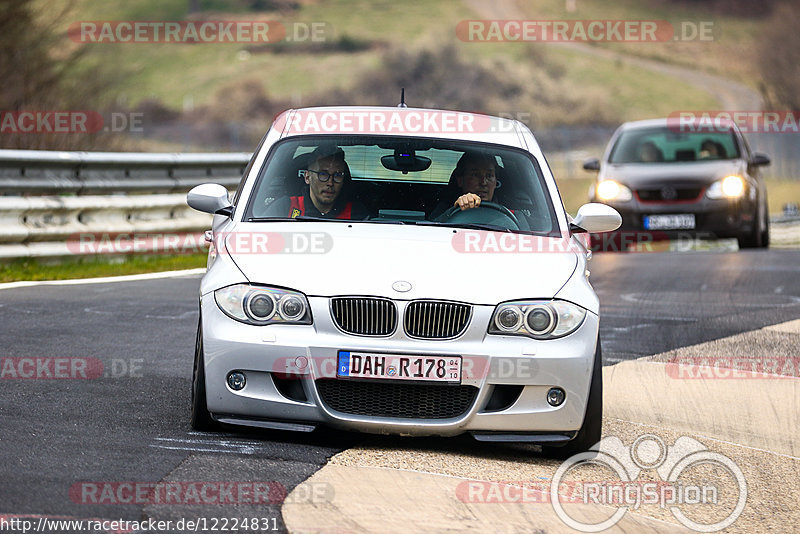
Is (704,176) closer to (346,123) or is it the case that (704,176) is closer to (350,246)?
(346,123)

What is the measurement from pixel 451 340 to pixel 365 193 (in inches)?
60.8

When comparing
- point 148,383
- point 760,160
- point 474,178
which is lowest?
point 148,383

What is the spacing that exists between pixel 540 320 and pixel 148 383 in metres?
2.55

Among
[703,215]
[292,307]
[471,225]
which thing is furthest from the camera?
[703,215]

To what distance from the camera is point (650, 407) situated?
7.81 meters

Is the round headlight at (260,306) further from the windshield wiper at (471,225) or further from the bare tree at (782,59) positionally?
the bare tree at (782,59)

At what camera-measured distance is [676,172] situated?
60.1 ft

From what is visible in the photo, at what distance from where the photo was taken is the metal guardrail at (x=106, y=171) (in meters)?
13.5

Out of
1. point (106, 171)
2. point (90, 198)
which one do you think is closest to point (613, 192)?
point (106, 171)

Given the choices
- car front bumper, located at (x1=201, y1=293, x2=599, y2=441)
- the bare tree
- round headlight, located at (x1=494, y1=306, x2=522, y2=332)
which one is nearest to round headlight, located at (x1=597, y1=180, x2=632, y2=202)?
car front bumper, located at (x1=201, y1=293, x2=599, y2=441)

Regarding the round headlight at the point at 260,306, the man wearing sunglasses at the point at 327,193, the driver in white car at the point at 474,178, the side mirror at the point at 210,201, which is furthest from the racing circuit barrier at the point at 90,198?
the round headlight at the point at 260,306

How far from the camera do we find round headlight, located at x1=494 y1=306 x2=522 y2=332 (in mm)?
6125

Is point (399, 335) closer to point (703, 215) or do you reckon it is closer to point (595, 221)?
point (595, 221)

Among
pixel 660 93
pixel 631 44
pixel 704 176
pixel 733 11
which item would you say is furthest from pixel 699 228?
pixel 733 11
